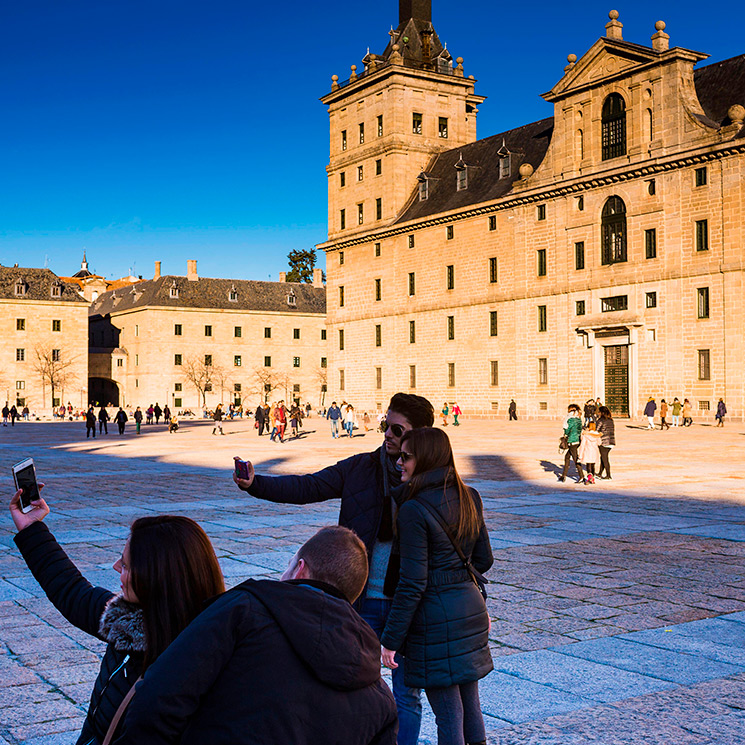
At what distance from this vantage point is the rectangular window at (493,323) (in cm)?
5684

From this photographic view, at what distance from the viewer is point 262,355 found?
314ft

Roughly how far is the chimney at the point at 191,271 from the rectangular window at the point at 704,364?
59.6 m

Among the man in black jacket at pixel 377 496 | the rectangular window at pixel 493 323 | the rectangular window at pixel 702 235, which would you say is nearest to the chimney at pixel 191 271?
the rectangular window at pixel 493 323

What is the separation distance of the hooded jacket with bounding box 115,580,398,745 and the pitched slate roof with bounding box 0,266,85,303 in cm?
8997

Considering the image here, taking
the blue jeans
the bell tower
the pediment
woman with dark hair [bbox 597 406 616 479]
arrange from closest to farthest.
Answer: the blue jeans
woman with dark hair [bbox 597 406 616 479]
the pediment
the bell tower

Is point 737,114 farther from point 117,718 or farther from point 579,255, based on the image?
point 117,718

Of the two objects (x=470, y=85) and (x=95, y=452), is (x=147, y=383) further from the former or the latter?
(x=95, y=452)

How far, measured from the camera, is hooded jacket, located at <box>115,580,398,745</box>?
2217mm

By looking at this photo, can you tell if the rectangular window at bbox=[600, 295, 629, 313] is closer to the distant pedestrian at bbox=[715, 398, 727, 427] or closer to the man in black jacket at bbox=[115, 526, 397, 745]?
the distant pedestrian at bbox=[715, 398, 727, 427]

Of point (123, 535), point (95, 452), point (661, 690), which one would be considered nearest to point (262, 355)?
point (95, 452)

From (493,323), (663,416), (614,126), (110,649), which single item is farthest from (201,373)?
(110,649)

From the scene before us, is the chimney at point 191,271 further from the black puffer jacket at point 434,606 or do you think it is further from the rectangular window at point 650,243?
the black puffer jacket at point 434,606

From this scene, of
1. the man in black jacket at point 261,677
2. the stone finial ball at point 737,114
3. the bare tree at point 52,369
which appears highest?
the stone finial ball at point 737,114

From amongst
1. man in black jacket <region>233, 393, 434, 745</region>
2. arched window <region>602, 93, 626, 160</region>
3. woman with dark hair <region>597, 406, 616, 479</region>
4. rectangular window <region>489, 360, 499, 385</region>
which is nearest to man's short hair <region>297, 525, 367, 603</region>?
man in black jacket <region>233, 393, 434, 745</region>
